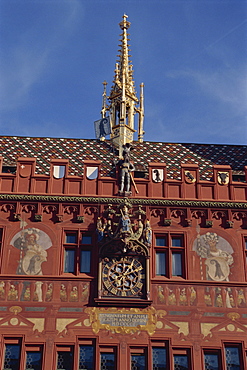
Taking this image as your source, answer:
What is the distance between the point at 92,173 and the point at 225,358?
8.46 metres

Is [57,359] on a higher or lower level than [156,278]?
lower

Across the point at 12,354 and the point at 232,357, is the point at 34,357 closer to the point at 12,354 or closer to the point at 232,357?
the point at 12,354

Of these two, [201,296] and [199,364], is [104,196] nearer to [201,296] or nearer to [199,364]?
[201,296]

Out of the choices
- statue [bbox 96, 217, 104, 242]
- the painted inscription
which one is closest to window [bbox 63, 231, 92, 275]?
statue [bbox 96, 217, 104, 242]

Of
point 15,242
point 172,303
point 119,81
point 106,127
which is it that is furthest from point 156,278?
point 119,81

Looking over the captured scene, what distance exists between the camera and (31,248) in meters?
27.4

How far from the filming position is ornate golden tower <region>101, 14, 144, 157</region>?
3781cm

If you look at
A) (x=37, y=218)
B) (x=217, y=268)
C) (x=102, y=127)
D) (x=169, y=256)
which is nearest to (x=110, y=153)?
(x=102, y=127)

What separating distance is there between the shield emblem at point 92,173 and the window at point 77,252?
232 cm

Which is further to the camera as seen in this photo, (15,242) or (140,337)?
(15,242)

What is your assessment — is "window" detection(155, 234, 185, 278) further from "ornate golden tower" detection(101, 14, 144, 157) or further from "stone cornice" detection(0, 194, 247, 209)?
"ornate golden tower" detection(101, 14, 144, 157)

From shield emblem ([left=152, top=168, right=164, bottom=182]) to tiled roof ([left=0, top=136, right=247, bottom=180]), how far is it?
2.19 metres

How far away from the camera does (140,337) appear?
2581 centimetres

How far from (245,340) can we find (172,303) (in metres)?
2.78
